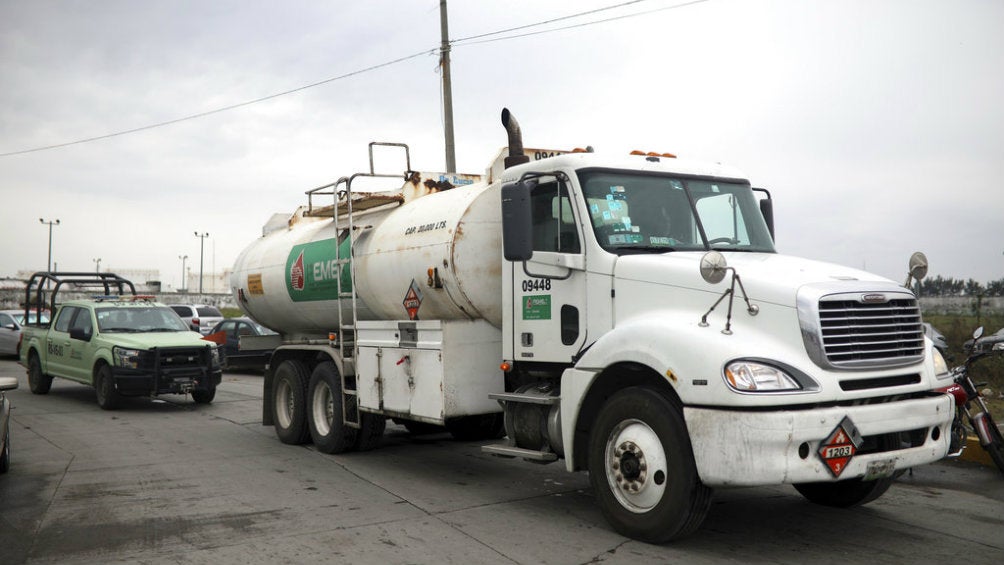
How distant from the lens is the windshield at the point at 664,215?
22.1ft

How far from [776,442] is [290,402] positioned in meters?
7.47

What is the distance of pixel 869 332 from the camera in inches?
225

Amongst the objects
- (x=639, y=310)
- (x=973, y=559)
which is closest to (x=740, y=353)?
(x=639, y=310)

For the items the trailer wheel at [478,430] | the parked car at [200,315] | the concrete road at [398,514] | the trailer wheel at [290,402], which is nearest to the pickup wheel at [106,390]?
the concrete road at [398,514]

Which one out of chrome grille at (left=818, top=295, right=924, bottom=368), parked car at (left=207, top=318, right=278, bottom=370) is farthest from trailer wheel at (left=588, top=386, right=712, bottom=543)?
parked car at (left=207, top=318, right=278, bottom=370)

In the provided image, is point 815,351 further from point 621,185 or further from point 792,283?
point 621,185

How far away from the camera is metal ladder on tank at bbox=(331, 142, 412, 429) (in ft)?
31.6

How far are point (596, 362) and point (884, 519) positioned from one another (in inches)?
103

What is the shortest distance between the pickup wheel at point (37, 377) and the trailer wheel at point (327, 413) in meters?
9.39

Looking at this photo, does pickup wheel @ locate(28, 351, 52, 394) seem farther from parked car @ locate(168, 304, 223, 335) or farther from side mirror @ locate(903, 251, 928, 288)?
side mirror @ locate(903, 251, 928, 288)

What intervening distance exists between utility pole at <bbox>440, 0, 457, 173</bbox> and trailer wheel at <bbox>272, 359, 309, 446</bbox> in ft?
26.4

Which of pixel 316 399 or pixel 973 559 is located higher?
pixel 316 399

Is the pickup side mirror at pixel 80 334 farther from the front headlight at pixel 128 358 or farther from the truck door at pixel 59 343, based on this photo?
the front headlight at pixel 128 358

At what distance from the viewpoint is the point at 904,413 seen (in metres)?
5.65
